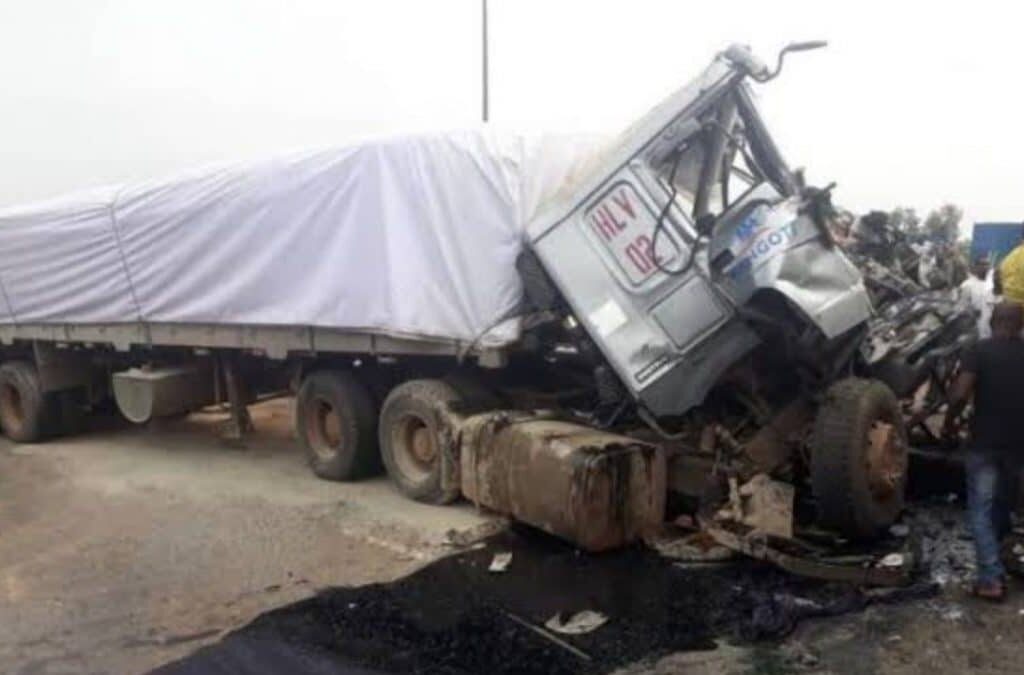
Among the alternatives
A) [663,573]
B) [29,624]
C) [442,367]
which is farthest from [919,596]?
[29,624]

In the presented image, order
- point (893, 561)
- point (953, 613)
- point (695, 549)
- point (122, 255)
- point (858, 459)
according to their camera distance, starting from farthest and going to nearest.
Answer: point (122, 255)
point (695, 549)
point (858, 459)
point (893, 561)
point (953, 613)

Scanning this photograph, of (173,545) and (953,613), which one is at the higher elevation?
(953,613)

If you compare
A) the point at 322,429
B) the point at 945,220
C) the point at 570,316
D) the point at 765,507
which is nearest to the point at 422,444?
the point at 322,429

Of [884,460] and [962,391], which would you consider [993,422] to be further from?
[884,460]

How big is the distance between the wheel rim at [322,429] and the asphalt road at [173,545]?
0.96 ft

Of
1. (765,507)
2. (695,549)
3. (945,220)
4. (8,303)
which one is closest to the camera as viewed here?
(765,507)

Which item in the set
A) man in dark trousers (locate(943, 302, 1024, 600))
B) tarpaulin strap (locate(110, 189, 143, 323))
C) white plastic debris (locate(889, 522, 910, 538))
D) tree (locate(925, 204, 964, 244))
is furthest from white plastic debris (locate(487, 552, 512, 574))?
tree (locate(925, 204, 964, 244))

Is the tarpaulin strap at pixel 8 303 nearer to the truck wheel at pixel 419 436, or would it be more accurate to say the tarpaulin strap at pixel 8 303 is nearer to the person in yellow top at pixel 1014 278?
the truck wheel at pixel 419 436

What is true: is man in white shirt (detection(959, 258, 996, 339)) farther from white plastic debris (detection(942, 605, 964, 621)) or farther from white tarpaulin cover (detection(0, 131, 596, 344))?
white tarpaulin cover (detection(0, 131, 596, 344))

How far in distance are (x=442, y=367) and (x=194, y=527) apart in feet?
7.09

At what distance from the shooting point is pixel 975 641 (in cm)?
457

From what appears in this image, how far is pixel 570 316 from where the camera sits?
6.75 meters

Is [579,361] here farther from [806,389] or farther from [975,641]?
[975,641]

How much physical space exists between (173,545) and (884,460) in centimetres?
456
